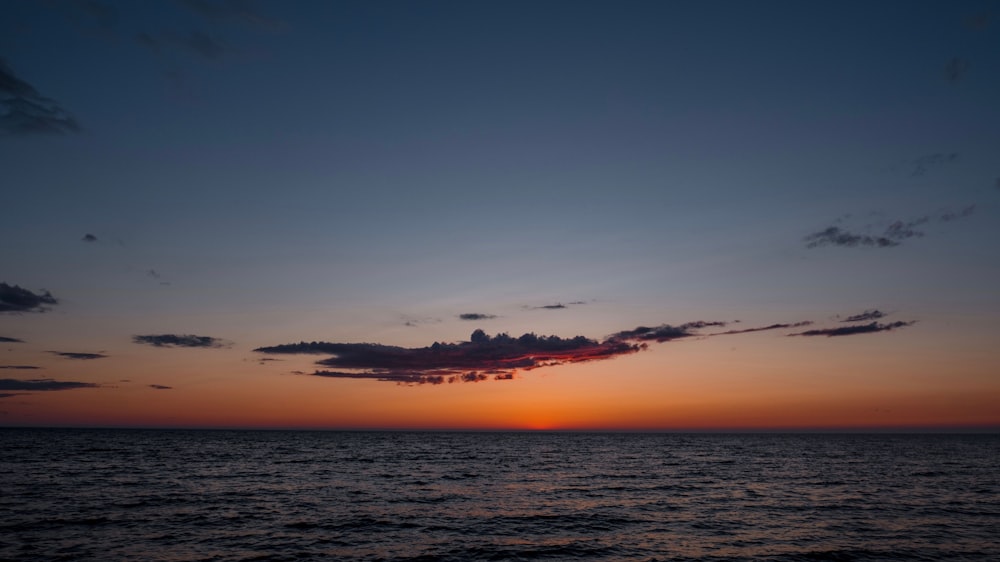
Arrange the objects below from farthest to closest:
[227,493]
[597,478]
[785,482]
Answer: [597,478], [785,482], [227,493]

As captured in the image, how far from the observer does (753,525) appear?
37.5m

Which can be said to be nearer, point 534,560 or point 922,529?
point 534,560

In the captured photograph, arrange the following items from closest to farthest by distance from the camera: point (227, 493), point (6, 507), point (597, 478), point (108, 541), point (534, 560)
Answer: point (534, 560), point (108, 541), point (6, 507), point (227, 493), point (597, 478)

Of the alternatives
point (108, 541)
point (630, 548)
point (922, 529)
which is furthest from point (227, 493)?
point (922, 529)

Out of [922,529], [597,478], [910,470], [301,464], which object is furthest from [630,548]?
[910,470]

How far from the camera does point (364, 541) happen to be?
3259 cm

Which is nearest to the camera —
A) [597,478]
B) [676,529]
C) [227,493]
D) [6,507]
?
[676,529]

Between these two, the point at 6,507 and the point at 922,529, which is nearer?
the point at 922,529

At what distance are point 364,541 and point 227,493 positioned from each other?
23.9 m

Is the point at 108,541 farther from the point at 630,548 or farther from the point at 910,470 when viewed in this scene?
the point at 910,470

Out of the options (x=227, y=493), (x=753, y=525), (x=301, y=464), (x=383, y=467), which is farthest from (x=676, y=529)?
(x=301, y=464)

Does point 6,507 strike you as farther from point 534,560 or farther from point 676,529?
point 676,529

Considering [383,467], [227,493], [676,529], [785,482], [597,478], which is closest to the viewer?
[676,529]

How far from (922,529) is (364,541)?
34.9 meters
